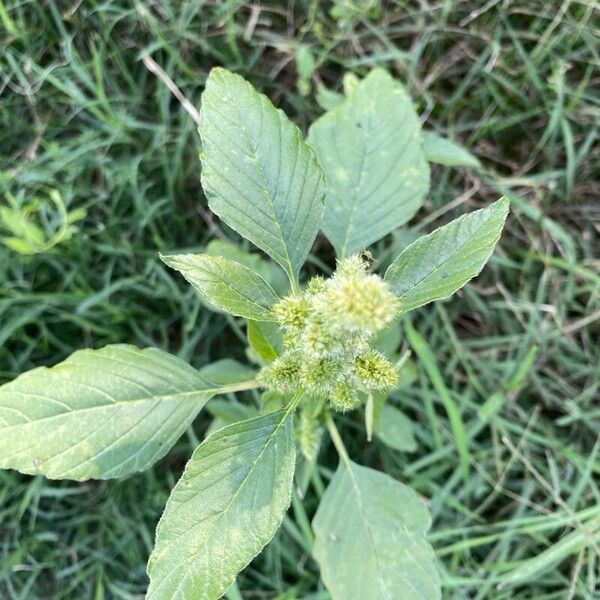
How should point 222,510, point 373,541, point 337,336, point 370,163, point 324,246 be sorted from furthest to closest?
point 324,246, point 370,163, point 373,541, point 222,510, point 337,336

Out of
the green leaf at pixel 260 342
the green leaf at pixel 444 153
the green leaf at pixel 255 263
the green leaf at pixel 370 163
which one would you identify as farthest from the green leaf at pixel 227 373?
the green leaf at pixel 444 153

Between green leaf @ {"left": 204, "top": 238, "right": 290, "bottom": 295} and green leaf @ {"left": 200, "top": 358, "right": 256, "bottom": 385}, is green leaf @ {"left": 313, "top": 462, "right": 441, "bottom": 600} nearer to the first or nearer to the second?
green leaf @ {"left": 200, "top": 358, "right": 256, "bottom": 385}

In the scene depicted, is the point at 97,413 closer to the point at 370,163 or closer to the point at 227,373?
the point at 227,373

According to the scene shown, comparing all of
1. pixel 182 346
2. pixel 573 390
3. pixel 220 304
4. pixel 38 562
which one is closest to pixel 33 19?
pixel 182 346

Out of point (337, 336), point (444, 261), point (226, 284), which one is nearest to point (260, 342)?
point (226, 284)

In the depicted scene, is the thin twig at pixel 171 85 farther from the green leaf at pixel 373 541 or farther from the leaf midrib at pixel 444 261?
the green leaf at pixel 373 541

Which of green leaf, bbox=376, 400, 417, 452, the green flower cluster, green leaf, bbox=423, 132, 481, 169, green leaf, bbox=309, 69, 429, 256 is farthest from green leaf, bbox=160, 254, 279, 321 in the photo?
green leaf, bbox=423, 132, 481, 169
